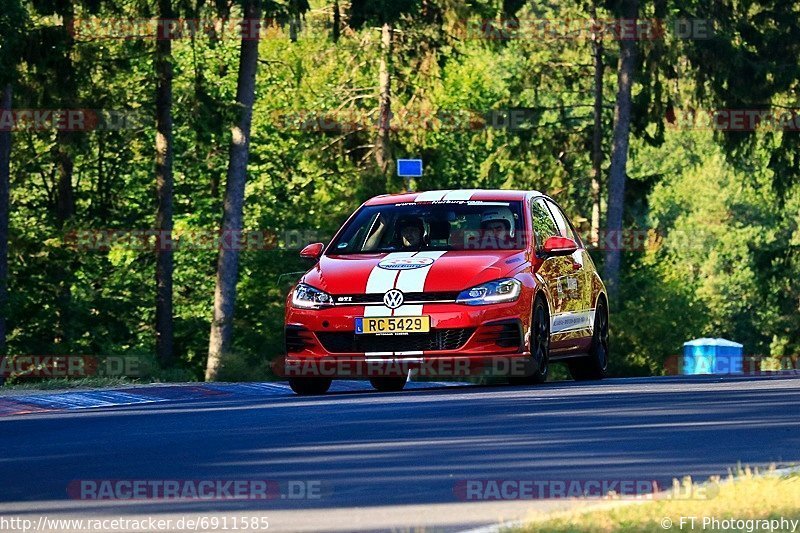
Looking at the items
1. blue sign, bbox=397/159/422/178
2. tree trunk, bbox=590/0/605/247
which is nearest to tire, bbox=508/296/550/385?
blue sign, bbox=397/159/422/178

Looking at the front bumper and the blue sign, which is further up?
the blue sign

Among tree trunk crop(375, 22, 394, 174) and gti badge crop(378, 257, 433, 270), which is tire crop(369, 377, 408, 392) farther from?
tree trunk crop(375, 22, 394, 174)

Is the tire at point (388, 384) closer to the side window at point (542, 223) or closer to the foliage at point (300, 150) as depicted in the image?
the side window at point (542, 223)

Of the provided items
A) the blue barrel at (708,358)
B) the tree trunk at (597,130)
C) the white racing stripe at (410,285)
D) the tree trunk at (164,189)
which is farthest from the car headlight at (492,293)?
the blue barrel at (708,358)

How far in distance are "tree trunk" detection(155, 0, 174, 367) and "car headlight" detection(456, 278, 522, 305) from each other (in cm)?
1844

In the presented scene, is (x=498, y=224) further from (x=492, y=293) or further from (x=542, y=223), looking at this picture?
(x=492, y=293)

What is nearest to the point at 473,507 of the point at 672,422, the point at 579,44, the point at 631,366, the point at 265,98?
the point at 672,422

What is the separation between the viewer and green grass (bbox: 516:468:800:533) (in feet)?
25.9

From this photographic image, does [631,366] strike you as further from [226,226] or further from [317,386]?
[317,386]

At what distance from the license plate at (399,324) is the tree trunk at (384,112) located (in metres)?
27.5

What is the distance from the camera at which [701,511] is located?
8.29 metres

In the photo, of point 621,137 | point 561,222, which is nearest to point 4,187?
point 621,137

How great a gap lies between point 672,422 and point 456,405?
8.10ft

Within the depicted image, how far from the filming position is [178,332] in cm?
5162
